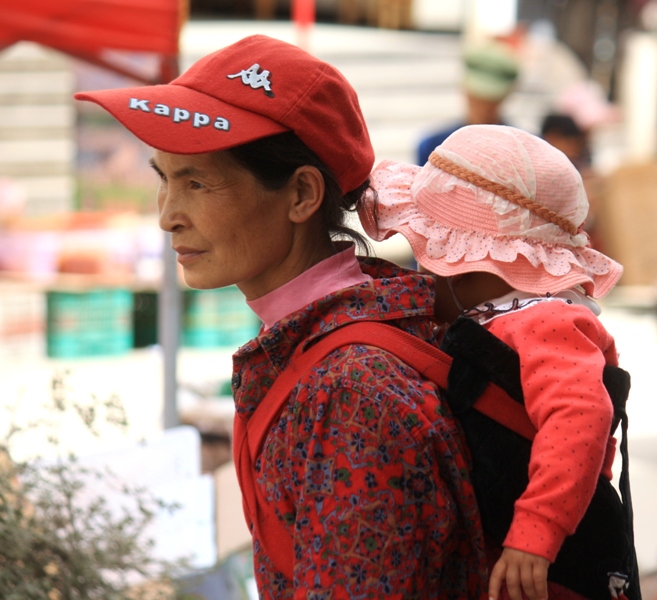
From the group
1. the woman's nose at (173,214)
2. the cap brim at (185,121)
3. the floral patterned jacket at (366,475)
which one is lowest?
the floral patterned jacket at (366,475)

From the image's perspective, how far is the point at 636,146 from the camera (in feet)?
35.7

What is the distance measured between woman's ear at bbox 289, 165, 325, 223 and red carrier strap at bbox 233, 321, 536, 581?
0.18m

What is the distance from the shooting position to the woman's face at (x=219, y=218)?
1.22 metres

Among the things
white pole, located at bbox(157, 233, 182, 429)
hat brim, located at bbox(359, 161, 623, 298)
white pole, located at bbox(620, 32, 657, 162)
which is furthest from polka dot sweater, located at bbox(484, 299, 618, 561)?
white pole, located at bbox(620, 32, 657, 162)

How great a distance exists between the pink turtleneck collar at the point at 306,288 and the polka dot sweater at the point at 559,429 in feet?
0.88

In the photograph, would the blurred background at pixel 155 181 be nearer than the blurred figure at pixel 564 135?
Yes

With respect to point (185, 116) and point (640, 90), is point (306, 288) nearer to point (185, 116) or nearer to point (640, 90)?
point (185, 116)

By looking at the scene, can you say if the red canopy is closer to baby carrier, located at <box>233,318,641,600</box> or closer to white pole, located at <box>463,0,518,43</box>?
baby carrier, located at <box>233,318,641,600</box>

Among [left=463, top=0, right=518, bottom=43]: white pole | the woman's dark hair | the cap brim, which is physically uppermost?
the cap brim

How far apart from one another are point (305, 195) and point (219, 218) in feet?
0.40

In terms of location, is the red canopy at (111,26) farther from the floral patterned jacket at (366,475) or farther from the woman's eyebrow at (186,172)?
the floral patterned jacket at (366,475)

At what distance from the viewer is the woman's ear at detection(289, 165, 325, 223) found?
125 cm

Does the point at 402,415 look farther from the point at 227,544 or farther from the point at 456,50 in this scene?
the point at 456,50

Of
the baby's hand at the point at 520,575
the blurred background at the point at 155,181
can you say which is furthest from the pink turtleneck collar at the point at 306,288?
the blurred background at the point at 155,181
